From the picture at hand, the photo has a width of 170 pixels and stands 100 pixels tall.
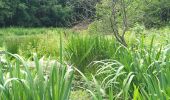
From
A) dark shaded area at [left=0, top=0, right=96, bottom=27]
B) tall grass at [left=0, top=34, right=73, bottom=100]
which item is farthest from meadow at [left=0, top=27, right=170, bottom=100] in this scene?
dark shaded area at [left=0, top=0, right=96, bottom=27]

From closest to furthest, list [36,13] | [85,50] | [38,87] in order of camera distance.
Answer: [38,87] → [85,50] → [36,13]

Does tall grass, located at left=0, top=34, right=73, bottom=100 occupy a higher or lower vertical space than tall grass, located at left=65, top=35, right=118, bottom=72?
higher

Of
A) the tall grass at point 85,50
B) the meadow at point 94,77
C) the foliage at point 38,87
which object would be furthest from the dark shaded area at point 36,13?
the foliage at point 38,87

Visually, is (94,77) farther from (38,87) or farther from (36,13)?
(36,13)

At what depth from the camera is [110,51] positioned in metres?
5.84

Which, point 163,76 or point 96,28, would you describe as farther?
point 96,28

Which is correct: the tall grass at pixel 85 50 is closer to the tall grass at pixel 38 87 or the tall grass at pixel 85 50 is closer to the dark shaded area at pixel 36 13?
the tall grass at pixel 38 87

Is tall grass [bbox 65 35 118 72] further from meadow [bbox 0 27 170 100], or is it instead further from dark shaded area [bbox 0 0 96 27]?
dark shaded area [bbox 0 0 96 27]

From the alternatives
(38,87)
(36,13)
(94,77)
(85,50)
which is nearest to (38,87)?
(38,87)

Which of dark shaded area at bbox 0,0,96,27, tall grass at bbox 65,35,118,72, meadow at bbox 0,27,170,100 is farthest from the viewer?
dark shaded area at bbox 0,0,96,27

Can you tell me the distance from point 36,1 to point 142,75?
44.8 meters

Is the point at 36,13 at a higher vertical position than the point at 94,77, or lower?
lower

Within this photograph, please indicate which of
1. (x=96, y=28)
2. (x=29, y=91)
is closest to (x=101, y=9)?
(x=96, y=28)

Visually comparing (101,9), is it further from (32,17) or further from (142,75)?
(32,17)
